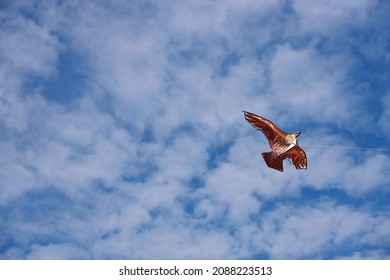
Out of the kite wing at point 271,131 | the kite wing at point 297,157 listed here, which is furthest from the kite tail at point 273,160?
the kite wing at point 297,157

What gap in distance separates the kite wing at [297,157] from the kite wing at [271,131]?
0.35 m

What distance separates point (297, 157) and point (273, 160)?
1.05 meters

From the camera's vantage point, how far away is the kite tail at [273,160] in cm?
1593

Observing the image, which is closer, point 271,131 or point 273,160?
point 271,131

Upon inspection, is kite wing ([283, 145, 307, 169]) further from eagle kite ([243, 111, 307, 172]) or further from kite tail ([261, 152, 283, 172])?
kite tail ([261, 152, 283, 172])

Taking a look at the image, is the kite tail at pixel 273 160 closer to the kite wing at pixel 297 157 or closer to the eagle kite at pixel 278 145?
the eagle kite at pixel 278 145

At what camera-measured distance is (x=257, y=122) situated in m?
15.9

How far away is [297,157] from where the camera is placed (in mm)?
15766

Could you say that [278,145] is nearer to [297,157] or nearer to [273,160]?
[273,160]

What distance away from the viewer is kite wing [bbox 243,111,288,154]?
1580 centimetres

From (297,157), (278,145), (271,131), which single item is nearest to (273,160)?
(278,145)
